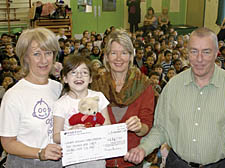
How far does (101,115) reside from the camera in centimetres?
240

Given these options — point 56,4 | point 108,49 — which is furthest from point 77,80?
point 56,4

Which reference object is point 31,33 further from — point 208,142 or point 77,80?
point 208,142

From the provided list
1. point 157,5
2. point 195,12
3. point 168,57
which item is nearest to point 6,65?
point 168,57

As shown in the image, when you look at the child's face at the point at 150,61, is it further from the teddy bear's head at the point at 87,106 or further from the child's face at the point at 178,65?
the teddy bear's head at the point at 87,106

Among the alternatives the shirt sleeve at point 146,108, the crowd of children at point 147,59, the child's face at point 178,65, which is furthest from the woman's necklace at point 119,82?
the child's face at point 178,65

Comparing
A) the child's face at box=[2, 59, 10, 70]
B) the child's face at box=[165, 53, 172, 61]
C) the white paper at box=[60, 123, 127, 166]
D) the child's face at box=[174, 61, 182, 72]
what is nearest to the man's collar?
the white paper at box=[60, 123, 127, 166]

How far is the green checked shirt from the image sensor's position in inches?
92.4

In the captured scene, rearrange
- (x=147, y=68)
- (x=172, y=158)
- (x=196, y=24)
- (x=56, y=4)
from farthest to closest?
(x=196, y=24)
(x=56, y=4)
(x=147, y=68)
(x=172, y=158)

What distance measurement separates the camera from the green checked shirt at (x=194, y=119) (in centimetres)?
235

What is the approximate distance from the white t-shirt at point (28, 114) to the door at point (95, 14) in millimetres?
13992

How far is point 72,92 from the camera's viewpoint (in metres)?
2.38

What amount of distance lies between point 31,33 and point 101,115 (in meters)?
0.81

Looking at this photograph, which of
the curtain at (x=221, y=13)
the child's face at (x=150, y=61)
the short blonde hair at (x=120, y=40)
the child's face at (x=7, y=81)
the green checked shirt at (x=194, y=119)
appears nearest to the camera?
the green checked shirt at (x=194, y=119)

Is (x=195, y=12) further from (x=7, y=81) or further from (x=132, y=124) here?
(x=132, y=124)
